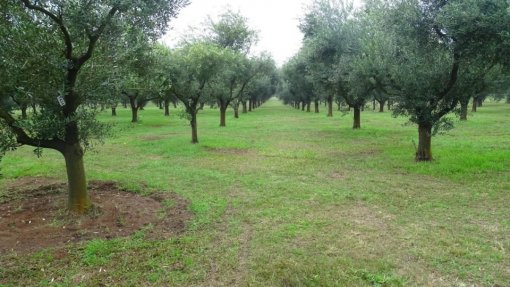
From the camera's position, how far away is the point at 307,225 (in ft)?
29.4

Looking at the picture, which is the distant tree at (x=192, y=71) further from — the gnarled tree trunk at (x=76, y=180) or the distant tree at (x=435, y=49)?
the gnarled tree trunk at (x=76, y=180)

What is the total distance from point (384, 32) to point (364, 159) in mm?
6040

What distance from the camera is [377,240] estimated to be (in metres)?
8.02

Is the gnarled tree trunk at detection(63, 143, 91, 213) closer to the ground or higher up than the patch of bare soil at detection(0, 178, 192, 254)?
higher up

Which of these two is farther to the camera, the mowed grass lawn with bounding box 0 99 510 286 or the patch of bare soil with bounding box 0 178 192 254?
the patch of bare soil with bounding box 0 178 192 254

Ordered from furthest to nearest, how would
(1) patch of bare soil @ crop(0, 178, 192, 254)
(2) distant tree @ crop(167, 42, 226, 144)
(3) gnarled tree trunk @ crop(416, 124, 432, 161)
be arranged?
(2) distant tree @ crop(167, 42, 226, 144) < (3) gnarled tree trunk @ crop(416, 124, 432, 161) < (1) patch of bare soil @ crop(0, 178, 192, 254)

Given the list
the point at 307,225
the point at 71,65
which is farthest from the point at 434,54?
the point at 71,65

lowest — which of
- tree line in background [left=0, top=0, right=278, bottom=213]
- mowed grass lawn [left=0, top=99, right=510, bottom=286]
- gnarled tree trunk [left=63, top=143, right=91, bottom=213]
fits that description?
mowed grass lawn [left=0, top=99, right=510, bottom=286]

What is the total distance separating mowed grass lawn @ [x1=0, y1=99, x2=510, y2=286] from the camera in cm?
658

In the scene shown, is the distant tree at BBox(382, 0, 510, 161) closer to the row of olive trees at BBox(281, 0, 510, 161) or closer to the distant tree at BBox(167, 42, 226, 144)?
the row of olive trees at BBox(281, 0, 510, 161)

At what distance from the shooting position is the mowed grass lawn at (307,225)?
6.58 m

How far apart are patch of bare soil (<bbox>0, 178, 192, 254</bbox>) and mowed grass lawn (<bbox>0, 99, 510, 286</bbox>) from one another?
18.7 inches

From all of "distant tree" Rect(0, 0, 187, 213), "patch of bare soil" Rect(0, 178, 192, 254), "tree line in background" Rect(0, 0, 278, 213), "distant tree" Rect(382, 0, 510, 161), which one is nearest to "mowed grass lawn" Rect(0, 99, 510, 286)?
"patch of bare soil" Rect(0, 178, 192, 254)

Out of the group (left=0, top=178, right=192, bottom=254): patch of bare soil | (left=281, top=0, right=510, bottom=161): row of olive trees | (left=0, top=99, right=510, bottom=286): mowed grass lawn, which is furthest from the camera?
(left=281, top=0, right=510, bottom=161): row of olive trees
